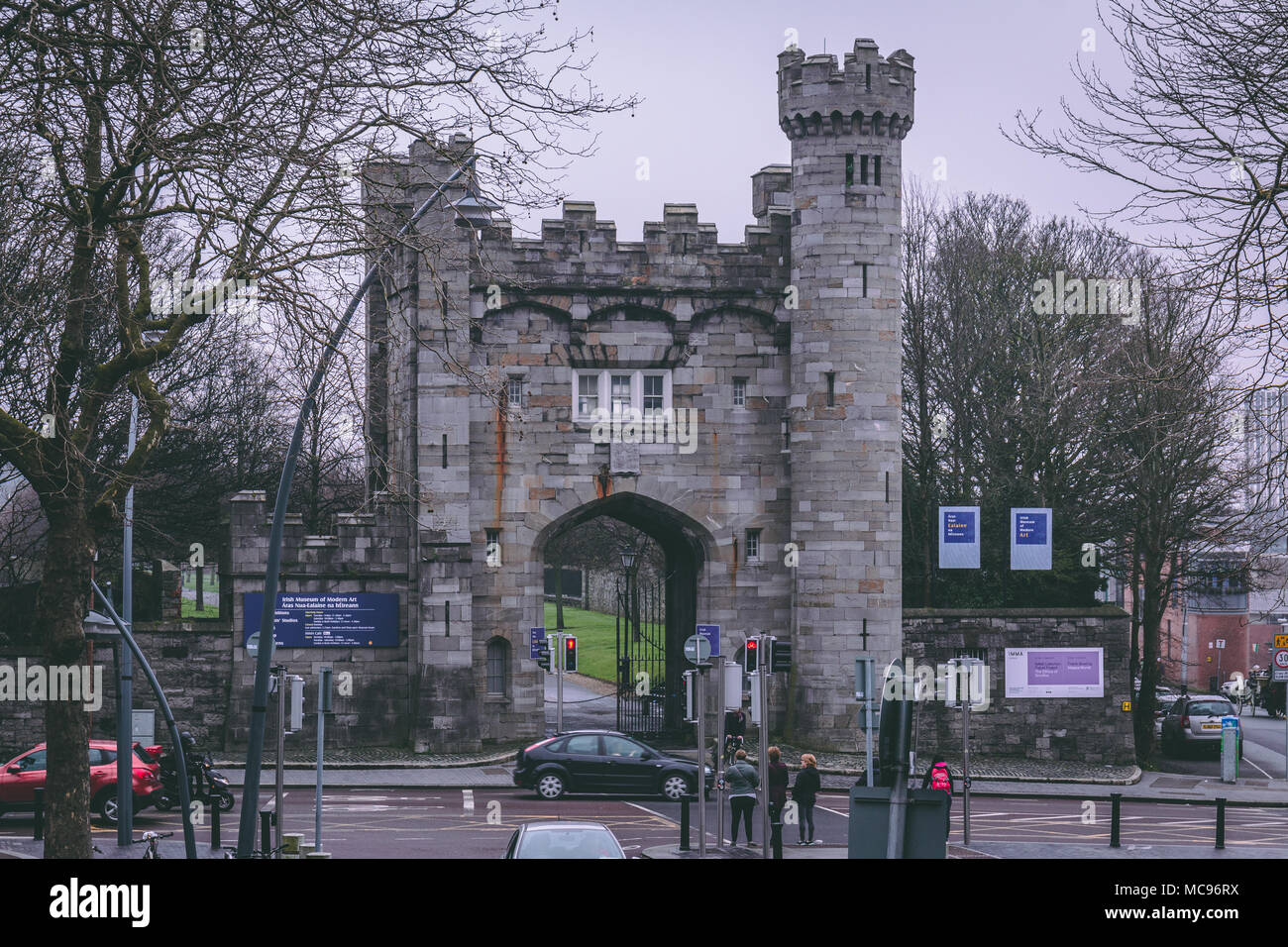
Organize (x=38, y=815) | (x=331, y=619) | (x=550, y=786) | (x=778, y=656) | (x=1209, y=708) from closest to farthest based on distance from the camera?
(x=778, y=656), (x=38, y=815), (x=550, y=786), (x=331, y=619), (x=1209, y=708)

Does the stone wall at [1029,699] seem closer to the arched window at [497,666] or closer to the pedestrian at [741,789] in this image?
the arched window at [497,666]

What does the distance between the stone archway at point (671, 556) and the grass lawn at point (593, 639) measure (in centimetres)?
1967

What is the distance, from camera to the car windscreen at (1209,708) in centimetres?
4262

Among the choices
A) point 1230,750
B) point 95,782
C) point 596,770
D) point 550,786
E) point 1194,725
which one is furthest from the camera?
point 1194,725

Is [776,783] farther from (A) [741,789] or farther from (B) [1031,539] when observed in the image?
(B) [1031,539]

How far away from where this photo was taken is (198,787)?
27812 mm

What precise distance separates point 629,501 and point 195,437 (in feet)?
45.2

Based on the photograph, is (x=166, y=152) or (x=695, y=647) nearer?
(x=166, y=152)

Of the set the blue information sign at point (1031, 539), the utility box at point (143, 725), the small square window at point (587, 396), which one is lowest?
the utility box at point (143, 725)

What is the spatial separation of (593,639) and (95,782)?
154 ft

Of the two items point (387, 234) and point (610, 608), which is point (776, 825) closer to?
point (387, 234)

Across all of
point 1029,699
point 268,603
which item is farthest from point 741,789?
point 1029,699

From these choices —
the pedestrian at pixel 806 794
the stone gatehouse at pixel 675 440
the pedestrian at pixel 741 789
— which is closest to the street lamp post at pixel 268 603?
the pedestrian at pixel 741 789
